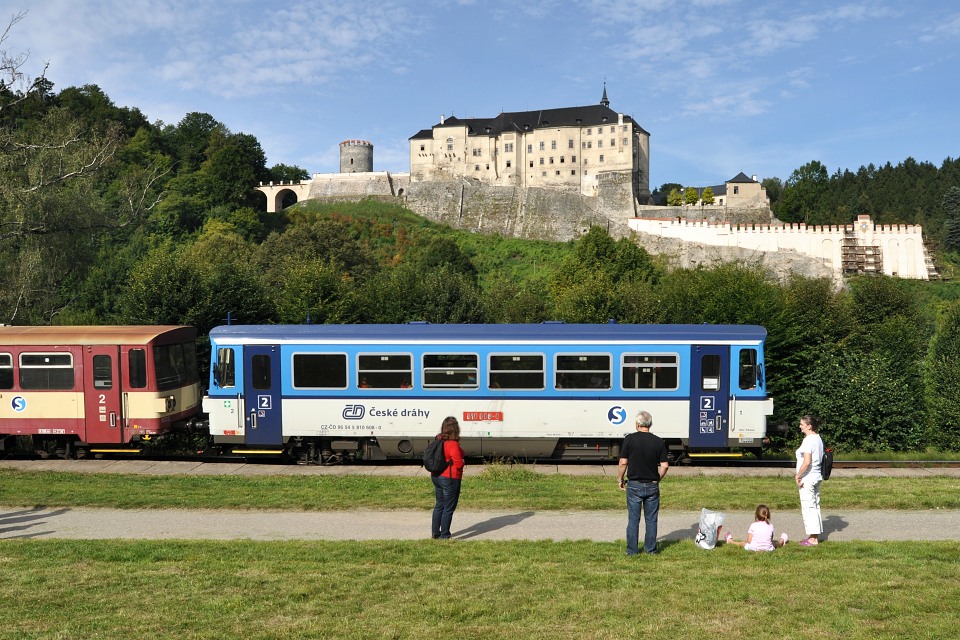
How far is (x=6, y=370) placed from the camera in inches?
734

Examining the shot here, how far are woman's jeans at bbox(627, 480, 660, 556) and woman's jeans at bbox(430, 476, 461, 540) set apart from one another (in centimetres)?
247

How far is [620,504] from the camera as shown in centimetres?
1284

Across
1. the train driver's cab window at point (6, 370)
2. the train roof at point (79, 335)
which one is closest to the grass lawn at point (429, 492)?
→ the train driver's cab window at point (6, 370)

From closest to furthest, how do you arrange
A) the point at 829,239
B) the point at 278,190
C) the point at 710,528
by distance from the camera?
the point at 710,528
the point at 829,239
the point at 278,190

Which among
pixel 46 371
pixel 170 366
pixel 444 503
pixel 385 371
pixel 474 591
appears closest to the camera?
pixel 474 591

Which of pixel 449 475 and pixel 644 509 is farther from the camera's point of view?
pixel 449 475

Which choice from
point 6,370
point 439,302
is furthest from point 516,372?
point 6,370

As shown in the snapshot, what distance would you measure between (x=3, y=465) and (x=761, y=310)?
23145mm

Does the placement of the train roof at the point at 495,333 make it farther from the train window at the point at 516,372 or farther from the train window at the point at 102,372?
the train window at the point at 102,372

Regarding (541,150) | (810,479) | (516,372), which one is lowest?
(810,479)

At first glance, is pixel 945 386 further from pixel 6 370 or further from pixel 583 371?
pixel 6 370

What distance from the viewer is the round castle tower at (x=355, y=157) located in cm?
12862

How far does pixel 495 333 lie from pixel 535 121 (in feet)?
344

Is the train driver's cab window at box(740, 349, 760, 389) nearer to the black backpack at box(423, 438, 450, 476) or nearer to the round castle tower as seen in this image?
the black backpack at box(423, 438, 450, 476)
